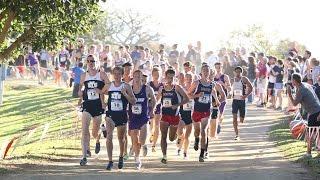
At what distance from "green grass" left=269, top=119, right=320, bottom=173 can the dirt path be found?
26 centimetres

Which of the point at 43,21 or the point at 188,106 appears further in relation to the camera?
the point at 188,106

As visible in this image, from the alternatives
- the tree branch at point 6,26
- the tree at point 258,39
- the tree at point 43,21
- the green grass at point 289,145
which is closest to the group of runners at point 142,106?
the tree at point 43,21

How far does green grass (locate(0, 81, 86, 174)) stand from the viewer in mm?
20727

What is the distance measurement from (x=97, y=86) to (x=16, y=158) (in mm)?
2925

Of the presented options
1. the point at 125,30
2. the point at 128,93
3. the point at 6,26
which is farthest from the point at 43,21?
the point at 125,30

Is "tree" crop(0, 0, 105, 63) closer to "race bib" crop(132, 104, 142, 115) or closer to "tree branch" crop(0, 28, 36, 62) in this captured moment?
"tree branch" crop(0, 28, 36, 62)

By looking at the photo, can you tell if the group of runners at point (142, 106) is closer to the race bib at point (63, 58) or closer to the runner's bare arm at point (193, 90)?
the runner's bare arm at point (193, 90)

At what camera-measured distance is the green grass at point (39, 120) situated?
20727 mm

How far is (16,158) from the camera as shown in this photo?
17.3 m

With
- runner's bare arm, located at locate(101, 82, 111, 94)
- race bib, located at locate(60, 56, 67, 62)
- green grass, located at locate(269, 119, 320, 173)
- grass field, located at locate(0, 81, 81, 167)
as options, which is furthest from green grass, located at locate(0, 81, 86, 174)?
green grass, located at locate(269, 119, 320, 173)

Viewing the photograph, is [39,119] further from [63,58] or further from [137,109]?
[137,109]

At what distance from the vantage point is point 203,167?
1619cm

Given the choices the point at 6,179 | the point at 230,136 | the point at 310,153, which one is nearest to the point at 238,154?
the point at 310,153

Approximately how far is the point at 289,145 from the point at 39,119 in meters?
14.0
